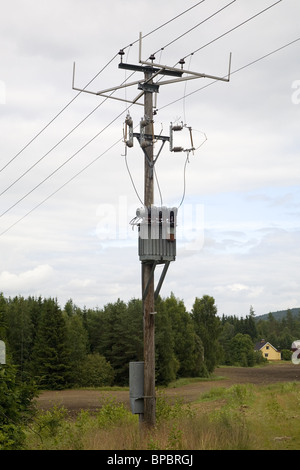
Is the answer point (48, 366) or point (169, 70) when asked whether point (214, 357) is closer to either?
point (48, 366)

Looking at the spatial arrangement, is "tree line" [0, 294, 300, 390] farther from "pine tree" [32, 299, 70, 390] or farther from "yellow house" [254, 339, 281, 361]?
"yellow house" [254, 339, 281, 361]

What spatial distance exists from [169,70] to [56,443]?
9.33 metres

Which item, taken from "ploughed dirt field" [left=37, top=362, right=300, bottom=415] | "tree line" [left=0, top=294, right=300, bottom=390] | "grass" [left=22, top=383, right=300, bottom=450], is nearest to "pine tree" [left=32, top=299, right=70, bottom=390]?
"tree line" [left=0, top=294, right=300, bottom=390]

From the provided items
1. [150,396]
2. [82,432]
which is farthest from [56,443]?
[150,396]

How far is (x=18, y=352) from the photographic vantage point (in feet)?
214

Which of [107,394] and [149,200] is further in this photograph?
[107,394]

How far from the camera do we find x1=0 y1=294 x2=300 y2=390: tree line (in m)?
58.0

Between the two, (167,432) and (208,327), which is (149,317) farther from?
(208,327)

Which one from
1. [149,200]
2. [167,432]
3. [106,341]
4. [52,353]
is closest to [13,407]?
[167,432]

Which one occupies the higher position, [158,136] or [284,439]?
[158,136]

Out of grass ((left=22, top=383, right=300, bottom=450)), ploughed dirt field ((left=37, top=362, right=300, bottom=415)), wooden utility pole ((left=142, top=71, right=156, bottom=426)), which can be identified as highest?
wooden utility pole ((left=142, top=71, right=156, bottom=426))

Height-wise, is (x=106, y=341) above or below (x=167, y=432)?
above

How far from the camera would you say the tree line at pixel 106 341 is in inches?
2282

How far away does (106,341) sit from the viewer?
64.7 metres
